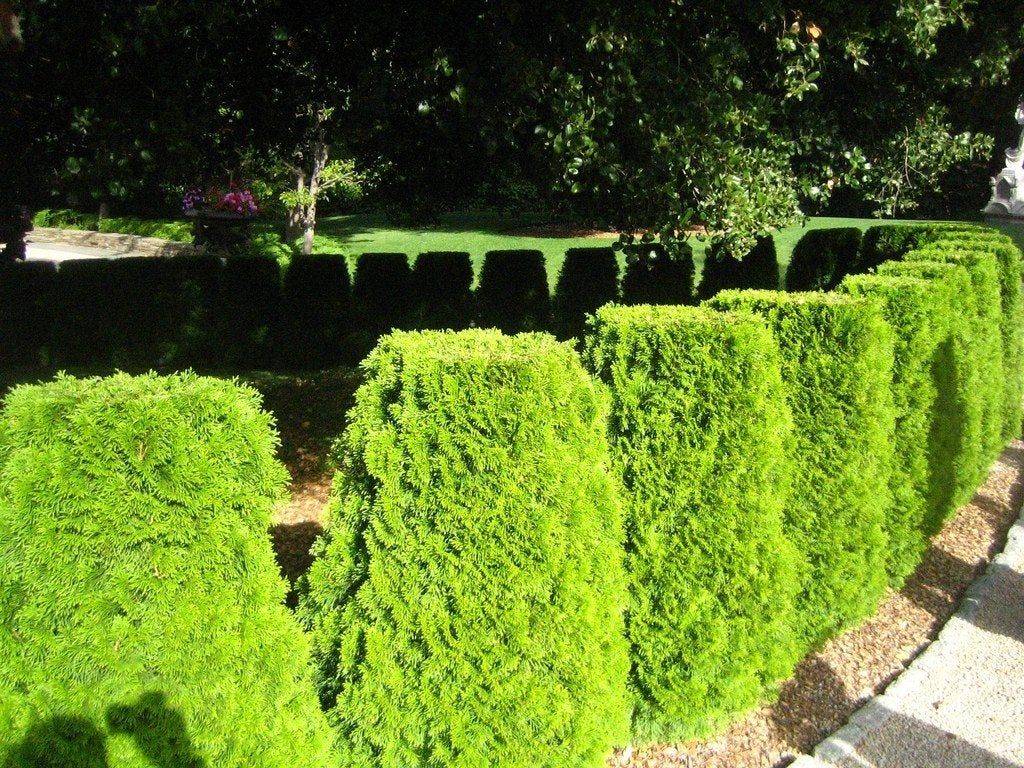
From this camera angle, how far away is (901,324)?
18.2 feet

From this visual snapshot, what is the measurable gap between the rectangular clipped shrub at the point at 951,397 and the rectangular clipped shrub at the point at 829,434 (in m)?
1.62

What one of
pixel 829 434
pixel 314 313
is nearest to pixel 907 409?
pixel 829 434

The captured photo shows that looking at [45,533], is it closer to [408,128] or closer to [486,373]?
[486,373]

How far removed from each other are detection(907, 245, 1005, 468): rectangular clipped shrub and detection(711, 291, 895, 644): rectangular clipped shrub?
3310 millimetres

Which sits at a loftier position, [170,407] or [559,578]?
[170,407]

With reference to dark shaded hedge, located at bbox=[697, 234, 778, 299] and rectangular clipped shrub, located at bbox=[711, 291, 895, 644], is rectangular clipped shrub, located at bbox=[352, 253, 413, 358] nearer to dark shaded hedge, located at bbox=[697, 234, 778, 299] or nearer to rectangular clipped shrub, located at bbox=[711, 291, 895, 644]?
dark shaded hedge, located at bbox=[697, 234, 778, 299]

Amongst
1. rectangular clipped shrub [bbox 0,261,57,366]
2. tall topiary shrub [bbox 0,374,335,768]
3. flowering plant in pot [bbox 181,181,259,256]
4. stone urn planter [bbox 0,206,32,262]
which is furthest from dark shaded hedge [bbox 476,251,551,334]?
tall topiary shrub [bbox 0,374,335,768]

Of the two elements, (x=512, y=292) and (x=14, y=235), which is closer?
(x=14, y=235)

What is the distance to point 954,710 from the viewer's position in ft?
13.9

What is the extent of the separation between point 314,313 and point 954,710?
8.90 meters

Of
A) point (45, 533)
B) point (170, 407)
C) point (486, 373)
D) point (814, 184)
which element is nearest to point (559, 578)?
point (486, 373)

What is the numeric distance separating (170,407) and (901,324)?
475 centimetres

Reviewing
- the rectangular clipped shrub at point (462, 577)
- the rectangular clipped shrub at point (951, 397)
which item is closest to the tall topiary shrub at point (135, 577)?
the rectangular clipped shrub at point (462, 577)

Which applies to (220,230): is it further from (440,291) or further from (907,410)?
(907,410)
